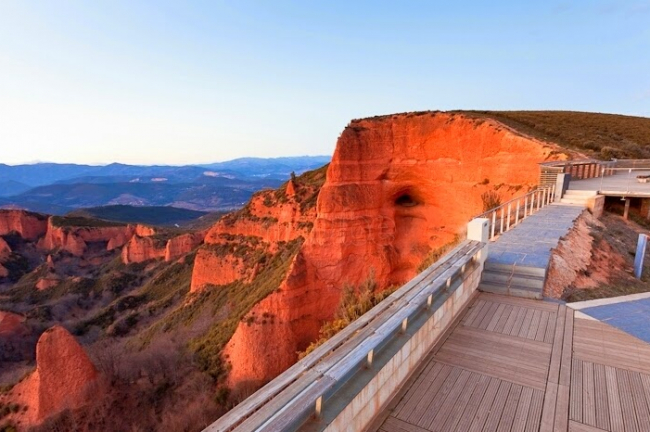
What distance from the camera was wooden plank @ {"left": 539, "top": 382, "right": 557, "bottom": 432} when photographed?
2.84 metres

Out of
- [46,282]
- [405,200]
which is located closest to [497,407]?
[405,200]

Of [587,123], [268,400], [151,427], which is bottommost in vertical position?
[151,427]

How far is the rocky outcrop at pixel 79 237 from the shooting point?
53938mm

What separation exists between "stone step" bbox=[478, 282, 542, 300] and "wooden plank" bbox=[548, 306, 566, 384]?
46cm

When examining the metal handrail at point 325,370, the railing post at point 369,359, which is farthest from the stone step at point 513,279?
the railing post at point 369,359

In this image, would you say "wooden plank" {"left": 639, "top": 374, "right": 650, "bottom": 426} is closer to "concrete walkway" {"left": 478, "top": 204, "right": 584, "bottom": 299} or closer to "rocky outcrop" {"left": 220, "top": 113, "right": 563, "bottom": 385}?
"concrete walkway" {"left": 478, "top": 204, "right": 584, "bottom": 299}

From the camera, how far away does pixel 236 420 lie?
2.01 m

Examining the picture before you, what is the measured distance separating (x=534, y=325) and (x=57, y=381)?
2300cm

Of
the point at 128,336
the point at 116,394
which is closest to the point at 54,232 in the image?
the point at 128,336

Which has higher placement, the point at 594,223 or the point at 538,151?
the point at 538,151

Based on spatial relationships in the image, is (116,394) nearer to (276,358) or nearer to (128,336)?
(276,358)

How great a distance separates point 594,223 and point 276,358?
650 inches

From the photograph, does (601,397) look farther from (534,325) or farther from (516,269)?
(516,269)

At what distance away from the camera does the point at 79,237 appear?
54.2m
